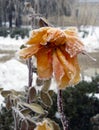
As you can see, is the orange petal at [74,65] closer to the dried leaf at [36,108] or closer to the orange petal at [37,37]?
the orange petal at [37,37]

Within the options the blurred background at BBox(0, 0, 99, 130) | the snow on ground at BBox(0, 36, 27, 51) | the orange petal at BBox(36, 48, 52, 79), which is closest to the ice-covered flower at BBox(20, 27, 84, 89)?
the orange petal at BBox(36, 48, 52, 79)

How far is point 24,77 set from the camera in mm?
8836

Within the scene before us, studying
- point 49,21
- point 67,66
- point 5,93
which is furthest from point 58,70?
point 49,21

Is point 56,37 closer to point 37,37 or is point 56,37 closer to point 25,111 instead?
point 37,37

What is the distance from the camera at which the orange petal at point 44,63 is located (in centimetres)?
77

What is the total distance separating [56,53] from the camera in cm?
77

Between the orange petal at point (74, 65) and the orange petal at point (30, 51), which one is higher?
the orange petal at point (30, 51)

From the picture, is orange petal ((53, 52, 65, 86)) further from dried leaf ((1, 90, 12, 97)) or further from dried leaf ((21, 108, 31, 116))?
dried leaf ((1, 90, 12, 97))

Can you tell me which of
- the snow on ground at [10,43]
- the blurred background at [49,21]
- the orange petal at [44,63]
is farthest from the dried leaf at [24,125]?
the snow on ground at [10,43]

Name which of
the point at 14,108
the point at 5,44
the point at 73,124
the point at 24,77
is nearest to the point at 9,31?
the point at 5,44

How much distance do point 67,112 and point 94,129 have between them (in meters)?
0.28

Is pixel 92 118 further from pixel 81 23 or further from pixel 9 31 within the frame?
pixel 81 23

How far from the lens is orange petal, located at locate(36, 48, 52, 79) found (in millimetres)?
772

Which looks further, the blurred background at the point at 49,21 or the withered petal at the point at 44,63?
the blurred background at the point at 49,21
